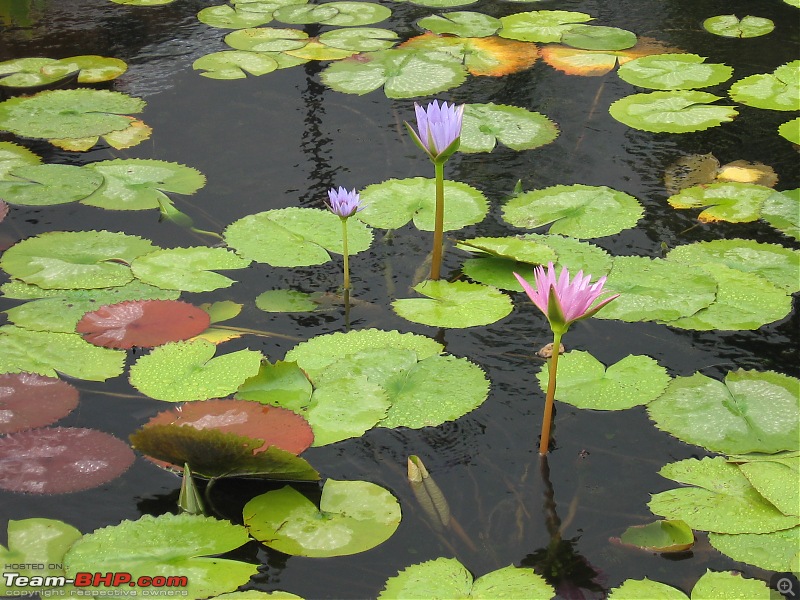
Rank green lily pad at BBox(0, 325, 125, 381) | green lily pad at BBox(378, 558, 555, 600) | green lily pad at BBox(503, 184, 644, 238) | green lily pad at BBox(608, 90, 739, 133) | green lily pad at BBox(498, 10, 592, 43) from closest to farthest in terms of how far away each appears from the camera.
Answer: green lily pad at BBox(378, 558, 555, 600) < green lily pad at BBox(0, 325, 125, 381) < green lily pad at BBox(503, 184, 644, 238) < green lily pad at BBox(608, 90, 739, 133) < green lily pad at BBox(498, 10, 592, 43)

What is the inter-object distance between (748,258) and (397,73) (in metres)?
1.70

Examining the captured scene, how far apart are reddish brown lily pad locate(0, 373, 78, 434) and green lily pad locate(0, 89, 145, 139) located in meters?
1.40

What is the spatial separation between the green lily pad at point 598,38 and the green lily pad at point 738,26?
41 cm

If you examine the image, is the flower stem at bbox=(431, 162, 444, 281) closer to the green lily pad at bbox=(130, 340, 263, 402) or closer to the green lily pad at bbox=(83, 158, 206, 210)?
the green lily pad at bbox=(130, 340, 263, 402)

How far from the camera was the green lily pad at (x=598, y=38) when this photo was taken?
3930 millimetres

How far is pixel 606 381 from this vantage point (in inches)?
83.5

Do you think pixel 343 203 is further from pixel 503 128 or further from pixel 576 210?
pixel 503 128

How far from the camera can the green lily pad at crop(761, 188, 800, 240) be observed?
274 cm

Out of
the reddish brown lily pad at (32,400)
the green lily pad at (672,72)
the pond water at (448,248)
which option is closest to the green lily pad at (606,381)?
the pond water at (448,248)

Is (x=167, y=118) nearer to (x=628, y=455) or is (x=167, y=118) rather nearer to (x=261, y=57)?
(x=261, y=57)

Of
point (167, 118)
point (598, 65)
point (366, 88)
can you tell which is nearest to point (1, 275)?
point (167, 118)

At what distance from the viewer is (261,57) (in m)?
3.86

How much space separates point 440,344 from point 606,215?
0.83 metres

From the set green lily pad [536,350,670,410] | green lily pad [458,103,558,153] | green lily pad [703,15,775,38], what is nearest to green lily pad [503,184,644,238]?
green lily pad [458,103,558,153]
